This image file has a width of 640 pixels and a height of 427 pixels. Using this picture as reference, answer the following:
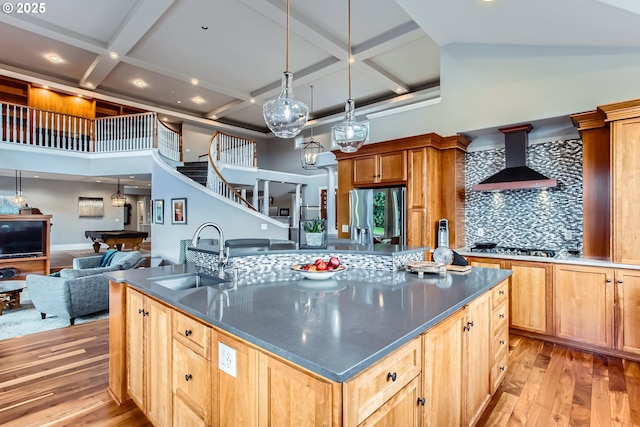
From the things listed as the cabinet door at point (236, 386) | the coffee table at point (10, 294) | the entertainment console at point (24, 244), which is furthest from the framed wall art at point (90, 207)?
the cabinet door at point (236, 386)

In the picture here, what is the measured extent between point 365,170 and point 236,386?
4.01 meters

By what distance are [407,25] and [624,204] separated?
404 centimetres

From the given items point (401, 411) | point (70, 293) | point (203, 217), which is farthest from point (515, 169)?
point (203, 217)

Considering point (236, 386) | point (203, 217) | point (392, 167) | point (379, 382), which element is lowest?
point (236, 386)

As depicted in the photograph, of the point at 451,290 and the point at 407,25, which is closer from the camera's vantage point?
the point at 451,290

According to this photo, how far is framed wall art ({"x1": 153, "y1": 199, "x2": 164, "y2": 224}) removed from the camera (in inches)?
305

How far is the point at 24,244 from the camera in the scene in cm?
626

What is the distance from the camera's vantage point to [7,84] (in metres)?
8.01

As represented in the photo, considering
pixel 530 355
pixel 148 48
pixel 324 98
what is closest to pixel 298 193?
pixel 324 98

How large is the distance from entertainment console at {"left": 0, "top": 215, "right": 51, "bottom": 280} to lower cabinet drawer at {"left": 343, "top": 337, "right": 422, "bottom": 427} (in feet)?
24.8

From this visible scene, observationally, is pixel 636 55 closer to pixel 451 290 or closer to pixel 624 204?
pixel 624 204

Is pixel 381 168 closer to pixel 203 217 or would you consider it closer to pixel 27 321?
pixel 203 217

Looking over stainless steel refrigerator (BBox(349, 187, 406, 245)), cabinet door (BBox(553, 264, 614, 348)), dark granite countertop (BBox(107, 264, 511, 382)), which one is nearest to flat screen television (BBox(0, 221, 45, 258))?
dark granite countertop (BBox(107, 264, 511, 382))

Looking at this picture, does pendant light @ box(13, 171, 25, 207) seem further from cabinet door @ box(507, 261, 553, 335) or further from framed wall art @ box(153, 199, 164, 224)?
cabinet door @ box(507, 261, 553, 335)
